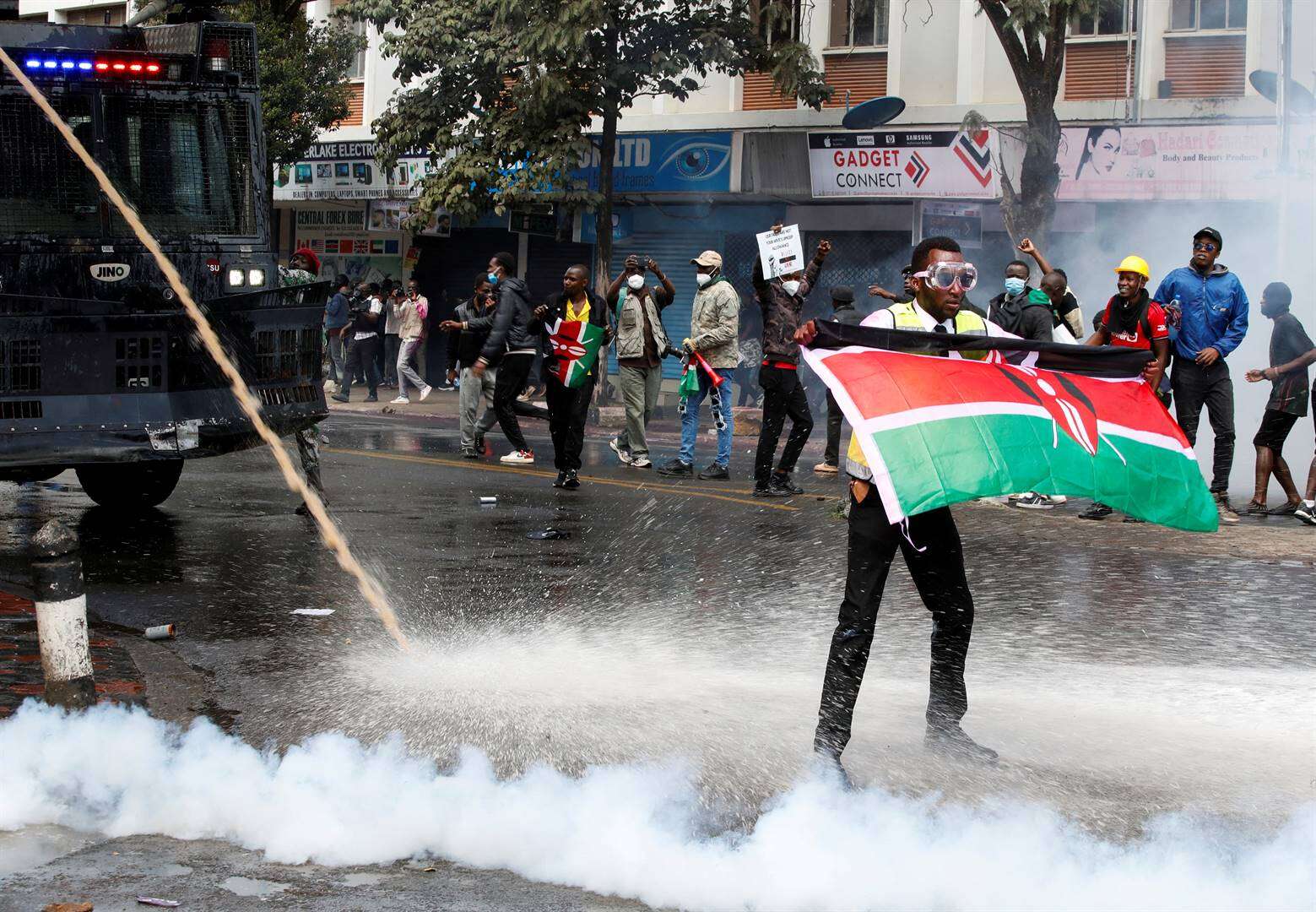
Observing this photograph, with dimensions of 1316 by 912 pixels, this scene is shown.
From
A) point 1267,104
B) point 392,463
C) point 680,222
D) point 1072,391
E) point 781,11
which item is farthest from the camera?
point 680,222

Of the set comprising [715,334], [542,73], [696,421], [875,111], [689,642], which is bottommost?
[689,642]

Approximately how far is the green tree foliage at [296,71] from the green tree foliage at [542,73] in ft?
8.05

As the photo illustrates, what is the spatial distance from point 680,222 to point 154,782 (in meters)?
20.5

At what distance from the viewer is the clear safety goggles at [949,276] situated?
555cm

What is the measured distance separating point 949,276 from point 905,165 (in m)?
16.3

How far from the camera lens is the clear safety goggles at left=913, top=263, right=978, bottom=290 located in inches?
218

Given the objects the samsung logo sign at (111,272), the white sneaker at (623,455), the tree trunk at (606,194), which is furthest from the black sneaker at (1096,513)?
the tree trunk at (606,194)

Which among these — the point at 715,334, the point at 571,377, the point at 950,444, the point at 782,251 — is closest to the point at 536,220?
the point at 715,334

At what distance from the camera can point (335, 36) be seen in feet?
84.2

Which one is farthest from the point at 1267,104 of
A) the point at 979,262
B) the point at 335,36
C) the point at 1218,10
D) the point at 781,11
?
the point at 335,36

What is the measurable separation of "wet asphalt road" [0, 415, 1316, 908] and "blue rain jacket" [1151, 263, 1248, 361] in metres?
1.35

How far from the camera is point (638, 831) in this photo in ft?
14.7

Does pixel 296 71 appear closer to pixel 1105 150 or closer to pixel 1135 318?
pixel 1105 150

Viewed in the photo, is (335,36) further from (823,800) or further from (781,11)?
(823,800)
